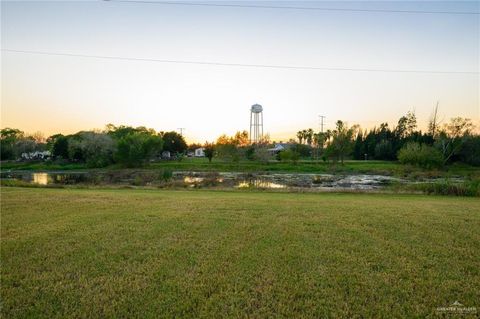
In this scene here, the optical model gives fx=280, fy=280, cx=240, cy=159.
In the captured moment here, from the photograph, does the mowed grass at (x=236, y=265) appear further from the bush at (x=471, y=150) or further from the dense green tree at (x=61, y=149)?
the dense green tree at (x=61, y=149)

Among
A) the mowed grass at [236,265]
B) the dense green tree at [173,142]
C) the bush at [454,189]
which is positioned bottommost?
the bush at [454,189]

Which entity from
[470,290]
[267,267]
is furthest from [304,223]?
[470,290]

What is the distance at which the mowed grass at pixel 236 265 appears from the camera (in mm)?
3787

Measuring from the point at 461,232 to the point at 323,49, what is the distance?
598 inches

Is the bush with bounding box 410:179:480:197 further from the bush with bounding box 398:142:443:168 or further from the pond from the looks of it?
the bush with bounding box 398:142:443:168

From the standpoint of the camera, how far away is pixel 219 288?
423 cm

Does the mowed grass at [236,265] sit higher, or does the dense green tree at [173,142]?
the dense green tree at [173,142]

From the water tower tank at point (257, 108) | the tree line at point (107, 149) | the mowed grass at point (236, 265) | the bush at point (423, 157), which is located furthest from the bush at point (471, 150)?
the tree line at point (107, 149)

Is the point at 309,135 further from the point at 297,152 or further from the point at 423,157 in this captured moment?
the point at 423,157

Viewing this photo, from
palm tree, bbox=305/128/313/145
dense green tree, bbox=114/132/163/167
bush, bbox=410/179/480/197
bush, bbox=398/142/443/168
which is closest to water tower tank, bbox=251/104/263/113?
palm tree, bbox=305/128/313/145

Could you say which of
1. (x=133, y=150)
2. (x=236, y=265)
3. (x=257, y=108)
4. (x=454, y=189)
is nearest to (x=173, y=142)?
(x=257, y=108)

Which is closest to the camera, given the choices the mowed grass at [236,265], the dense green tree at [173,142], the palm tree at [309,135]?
the mowed grass at [236,265]

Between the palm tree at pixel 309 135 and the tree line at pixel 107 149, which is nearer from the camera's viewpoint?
the tree line at pixel 107 149

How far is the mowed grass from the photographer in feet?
12.4
